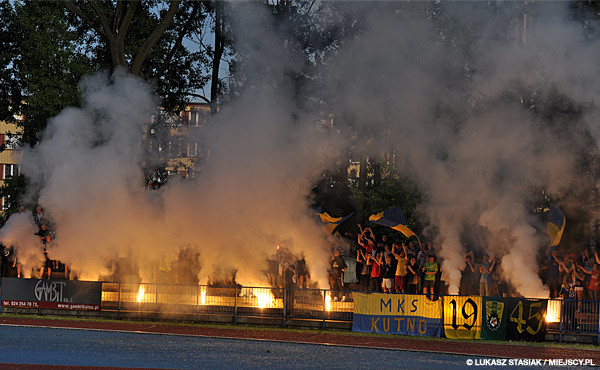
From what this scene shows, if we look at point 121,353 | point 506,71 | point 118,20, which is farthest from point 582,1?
point 118,20

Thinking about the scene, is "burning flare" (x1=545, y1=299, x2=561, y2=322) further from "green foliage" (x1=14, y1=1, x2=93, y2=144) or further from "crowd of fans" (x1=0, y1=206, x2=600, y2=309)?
"green foliage" (x1=14, y1=1, x2=93, y2=144)

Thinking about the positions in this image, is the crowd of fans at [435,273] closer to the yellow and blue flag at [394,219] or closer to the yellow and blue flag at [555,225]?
the yellow and blue flag at [555,225]

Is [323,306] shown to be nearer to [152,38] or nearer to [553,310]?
[553,310]

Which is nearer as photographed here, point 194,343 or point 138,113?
point 194,343

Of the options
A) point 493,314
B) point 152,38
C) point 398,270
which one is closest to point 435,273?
point 398,270

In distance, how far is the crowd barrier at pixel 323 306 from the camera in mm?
20828

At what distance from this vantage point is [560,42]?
20562 millimetres

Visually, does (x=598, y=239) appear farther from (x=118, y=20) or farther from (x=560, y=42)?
(x=118, y=20)

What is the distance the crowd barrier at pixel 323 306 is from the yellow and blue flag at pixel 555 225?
325 cm

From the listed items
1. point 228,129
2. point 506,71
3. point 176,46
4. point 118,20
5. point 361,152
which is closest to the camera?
point 506,71

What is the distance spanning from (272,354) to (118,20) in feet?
67.4

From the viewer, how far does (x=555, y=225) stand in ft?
77.9

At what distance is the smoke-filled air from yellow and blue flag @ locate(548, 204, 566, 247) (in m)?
0.72

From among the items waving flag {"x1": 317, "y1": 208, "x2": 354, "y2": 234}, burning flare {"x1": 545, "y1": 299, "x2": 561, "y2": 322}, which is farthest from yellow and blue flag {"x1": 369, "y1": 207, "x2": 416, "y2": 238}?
burning flare {"x1": 545, "y1": 299, "x2": 561, "y2": 322}
